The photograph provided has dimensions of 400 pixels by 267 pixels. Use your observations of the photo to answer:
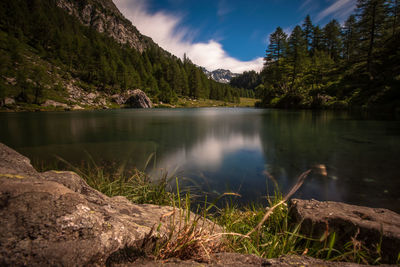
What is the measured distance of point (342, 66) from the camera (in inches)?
1597

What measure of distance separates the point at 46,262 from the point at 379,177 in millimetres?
7344

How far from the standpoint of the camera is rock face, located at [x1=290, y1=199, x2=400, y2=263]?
1715 millimetres

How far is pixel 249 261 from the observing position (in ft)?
4.08

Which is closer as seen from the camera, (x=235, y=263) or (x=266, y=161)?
(x=235, y=263)

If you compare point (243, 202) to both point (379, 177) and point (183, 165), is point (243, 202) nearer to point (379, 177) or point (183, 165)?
point (183, 165)

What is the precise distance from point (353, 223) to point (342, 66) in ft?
171

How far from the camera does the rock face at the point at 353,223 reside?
171 cm

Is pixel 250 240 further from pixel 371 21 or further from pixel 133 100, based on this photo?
pixel 133 100

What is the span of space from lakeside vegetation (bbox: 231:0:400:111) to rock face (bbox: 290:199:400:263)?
27.6 m

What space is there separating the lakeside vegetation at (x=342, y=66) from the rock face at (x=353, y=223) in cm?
2762

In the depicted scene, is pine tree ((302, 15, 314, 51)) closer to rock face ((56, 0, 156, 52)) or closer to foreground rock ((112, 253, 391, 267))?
foreground rock ((112, 253, 391, 267))

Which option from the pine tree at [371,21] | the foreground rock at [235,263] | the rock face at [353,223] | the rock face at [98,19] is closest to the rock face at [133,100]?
the pine tree at [371,21]

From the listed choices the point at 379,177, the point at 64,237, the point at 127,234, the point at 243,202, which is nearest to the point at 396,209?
the point at 379,177

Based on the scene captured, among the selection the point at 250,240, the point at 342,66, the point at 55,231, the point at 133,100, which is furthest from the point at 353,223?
the point at 133,100
